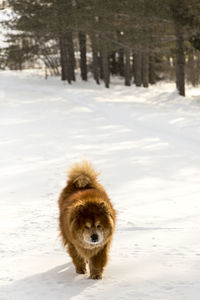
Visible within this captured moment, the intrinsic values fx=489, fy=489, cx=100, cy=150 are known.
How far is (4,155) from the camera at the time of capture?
41.7ft

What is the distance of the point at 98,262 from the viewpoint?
16.3 feet

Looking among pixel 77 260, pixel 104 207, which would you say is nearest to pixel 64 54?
pixel 77 260

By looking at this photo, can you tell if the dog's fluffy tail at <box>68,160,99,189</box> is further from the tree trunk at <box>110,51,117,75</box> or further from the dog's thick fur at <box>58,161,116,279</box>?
the tree trunk at <box>110,51,117,75</box>

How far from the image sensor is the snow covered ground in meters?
4.88

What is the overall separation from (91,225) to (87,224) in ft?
0.14

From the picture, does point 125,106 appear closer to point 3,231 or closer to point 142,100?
point 142,100

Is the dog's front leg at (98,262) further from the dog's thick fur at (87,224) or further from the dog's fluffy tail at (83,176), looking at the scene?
the dog's fluffy tail at (83,176)

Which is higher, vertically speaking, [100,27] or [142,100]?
[100,27]

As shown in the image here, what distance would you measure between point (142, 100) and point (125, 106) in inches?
158

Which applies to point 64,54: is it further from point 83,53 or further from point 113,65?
point 113,65

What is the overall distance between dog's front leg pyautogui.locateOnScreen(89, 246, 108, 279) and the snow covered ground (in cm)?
10

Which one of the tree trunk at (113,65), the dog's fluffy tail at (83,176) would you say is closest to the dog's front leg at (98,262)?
the dog's fluffy tail at (83,176)

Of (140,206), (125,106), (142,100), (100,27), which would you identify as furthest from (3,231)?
(100,27)

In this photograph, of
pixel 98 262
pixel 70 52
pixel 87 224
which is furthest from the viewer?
pixel 70 52
